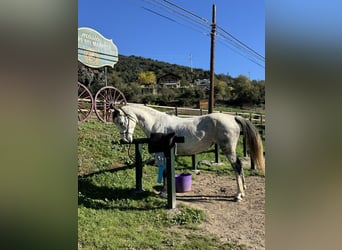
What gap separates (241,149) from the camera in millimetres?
2990

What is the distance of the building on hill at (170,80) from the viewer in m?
2.59

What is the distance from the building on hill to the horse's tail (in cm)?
64

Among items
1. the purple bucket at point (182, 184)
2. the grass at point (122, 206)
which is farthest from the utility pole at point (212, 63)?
the purple bucket at point (182, 184)

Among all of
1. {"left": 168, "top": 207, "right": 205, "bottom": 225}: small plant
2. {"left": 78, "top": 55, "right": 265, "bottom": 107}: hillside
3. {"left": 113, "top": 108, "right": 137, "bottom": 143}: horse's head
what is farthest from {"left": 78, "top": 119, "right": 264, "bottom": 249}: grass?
{"left": 78, "top": 55, "right": 265, "bottom": 107}: hillside

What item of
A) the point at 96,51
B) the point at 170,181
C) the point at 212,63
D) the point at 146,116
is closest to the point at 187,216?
the point at 170,181

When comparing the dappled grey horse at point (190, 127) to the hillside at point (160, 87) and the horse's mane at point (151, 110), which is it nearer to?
the horse's mane at point (151, 110)

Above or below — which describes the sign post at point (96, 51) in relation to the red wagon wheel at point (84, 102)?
above

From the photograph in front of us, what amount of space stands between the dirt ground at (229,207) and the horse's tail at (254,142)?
0.59 feet
